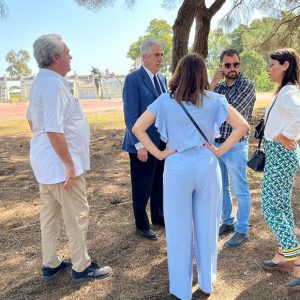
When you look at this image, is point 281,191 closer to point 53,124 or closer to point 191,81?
point 191,81

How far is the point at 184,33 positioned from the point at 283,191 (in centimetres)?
548

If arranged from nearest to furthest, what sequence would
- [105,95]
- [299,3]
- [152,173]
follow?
[152,173], [299,3], [105,95]

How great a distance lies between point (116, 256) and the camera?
3.32m

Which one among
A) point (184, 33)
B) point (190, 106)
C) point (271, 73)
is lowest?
point (190, 106)

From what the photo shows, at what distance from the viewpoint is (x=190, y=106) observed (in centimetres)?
229

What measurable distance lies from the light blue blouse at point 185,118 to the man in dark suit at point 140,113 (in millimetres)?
924

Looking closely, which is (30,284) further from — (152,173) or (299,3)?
(299,3)

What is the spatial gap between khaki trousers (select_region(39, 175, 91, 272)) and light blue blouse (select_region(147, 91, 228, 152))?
0.78m

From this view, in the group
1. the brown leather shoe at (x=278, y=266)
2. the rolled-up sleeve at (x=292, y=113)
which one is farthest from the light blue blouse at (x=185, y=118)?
the brown leather shoe at (x=278, y=266)

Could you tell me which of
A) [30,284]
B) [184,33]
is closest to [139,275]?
[30,284]

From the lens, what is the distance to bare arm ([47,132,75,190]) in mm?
2434

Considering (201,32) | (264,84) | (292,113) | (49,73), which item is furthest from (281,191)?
(264,84)

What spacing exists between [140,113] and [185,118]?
43.6 inches

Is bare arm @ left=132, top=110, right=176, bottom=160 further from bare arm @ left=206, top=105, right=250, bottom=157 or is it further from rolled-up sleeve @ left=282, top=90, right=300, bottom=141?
rolled-up sleeve @ left=282, top=90, right=300, bottom=141
